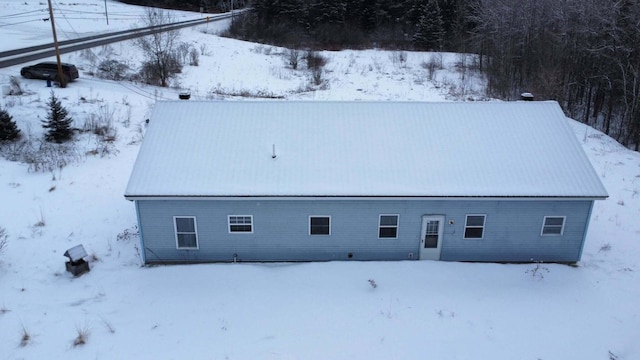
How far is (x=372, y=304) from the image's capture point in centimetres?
1276

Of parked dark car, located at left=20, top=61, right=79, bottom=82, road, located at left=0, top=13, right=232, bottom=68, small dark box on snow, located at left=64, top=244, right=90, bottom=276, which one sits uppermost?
road, located at left=0, top=13, right=232, bottom=68

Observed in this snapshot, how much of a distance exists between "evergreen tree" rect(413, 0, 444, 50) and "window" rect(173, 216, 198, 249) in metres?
41.5

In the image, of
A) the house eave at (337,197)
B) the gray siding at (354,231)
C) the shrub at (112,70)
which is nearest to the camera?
the house eave at (337,197)

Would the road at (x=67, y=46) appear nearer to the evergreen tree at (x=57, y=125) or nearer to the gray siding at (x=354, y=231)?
the evergreen tree at (x=57, y=125)

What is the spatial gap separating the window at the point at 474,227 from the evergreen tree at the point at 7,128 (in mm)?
21080

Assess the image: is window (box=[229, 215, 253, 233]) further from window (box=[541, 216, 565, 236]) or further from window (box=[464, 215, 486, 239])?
window (box=[541, 216, 565, 236])

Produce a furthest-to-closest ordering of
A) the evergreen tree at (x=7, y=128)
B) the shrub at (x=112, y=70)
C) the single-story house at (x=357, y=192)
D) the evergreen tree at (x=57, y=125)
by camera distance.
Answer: the shrub at (x=112, y=70) < the evergreen tree at (x=57, y=125) < the evergreen tree at (x=7, y=128) < the single-story house at (x=357, y=192)

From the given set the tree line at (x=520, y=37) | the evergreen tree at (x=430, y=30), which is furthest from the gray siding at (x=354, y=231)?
the evergreen tree at (x=430, y=30)

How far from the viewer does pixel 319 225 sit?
46.4 ft

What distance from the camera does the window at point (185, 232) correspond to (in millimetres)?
14000

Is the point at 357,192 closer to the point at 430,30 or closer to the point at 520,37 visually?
the point at 520,37

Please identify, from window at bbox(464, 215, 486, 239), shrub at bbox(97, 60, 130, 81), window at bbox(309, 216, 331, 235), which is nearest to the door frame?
window at bbox(464, 215, 486, 239)

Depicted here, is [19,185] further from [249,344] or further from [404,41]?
[404,41]

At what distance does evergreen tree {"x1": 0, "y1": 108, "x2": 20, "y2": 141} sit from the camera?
21406mm
